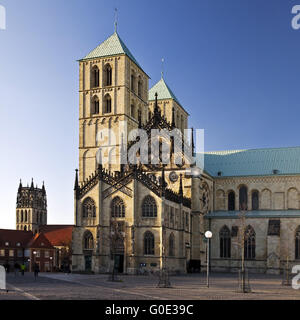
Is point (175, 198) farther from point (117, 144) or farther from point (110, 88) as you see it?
point (110, 88)

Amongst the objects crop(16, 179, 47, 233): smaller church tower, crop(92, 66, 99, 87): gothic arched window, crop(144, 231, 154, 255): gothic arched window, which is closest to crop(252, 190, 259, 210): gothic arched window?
crop(144, 231, 154, 255): gothic arched window

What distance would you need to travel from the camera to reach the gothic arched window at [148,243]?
6259 cm

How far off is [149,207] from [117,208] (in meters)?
4.49

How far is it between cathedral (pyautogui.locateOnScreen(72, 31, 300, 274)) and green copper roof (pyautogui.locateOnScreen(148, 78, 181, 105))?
14.6 metres

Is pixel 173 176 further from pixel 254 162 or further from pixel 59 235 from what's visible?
pixel 59 235

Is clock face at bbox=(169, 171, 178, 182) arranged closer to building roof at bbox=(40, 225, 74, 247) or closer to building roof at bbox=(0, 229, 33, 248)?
building roof at bbox=(0, 229, 33, 248)

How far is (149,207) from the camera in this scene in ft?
207

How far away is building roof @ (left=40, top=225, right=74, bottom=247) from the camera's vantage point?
134 meters

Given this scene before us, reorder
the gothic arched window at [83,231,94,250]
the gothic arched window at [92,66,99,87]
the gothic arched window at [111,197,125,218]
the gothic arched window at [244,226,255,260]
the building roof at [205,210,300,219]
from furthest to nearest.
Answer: the gothic arched window at [92,66,99,87], the gothic arched window at [244,226,255,260], the building roof at [205,210,300,219], the gothic arched window at [83,231,94,250], the gothic arched window at [111,197,125,218]

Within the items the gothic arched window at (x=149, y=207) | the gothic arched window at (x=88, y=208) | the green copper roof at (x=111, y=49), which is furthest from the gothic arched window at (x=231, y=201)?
the green copper roof at (x=111, y=49)

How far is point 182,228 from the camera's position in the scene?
6750 centimetres

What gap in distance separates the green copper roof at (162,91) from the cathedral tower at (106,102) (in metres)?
20.1

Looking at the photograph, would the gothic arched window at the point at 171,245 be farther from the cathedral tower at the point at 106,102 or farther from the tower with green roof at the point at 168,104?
the tower with green roof at the point at 168,104
